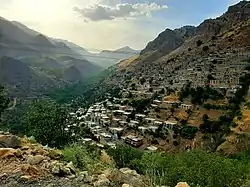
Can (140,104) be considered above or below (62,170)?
below

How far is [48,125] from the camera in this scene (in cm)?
3108

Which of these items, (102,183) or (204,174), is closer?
(102,183)

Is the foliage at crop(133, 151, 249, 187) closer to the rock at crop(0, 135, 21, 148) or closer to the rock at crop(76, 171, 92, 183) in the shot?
the rock at crop(76, 171, 92, 183)

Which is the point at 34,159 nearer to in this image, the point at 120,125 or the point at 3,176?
the point at 3,176

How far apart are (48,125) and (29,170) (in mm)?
18435

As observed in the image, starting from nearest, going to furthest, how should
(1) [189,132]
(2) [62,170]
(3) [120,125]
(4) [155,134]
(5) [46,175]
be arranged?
(5) [46,175] < (2) [62,170] < (1) [189,132] < (4) [155,134] < (3) [120,125]

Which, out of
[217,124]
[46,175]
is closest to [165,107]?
[217,124]

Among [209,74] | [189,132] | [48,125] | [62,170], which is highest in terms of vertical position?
[209,74]

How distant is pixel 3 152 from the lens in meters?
14.2

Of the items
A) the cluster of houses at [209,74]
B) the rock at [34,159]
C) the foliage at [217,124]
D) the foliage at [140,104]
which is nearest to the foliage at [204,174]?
the rock at [34,159]

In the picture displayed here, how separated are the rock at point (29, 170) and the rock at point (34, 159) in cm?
50

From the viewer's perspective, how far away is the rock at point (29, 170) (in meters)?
12.8

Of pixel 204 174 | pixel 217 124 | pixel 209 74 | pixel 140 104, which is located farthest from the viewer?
pixel 209 74

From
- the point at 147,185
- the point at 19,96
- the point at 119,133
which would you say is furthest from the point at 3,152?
the point at 19,96
